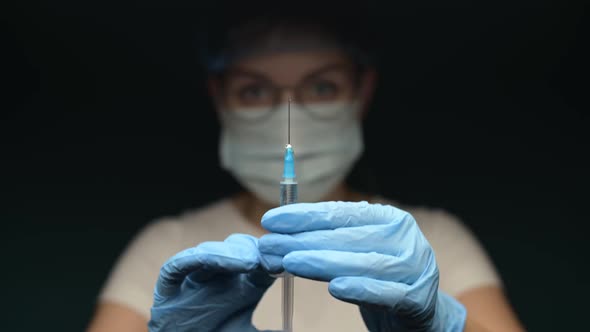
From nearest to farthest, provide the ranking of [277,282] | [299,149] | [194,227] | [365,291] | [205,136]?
[365,291], [277,282], [299,149], [194,227], [205,136]

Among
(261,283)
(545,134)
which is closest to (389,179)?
(545,134)

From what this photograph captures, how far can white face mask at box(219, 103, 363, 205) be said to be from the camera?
5.08 ft

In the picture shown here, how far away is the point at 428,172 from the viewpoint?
2262 millimetres

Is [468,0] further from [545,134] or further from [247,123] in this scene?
[247,123]

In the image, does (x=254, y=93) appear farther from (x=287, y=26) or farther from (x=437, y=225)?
(x=437, y=225)

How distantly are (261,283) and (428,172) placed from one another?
4.52 ft

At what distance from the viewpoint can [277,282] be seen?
4.66 ft

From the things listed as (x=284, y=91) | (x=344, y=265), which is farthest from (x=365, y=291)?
(x=284, y=91)

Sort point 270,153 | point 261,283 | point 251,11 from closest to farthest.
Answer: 1. point 261,283
2. point 270,153
3. point 251,11

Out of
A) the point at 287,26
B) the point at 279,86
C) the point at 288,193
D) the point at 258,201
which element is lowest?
the point at 258,201

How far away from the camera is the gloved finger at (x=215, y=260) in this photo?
0.92 m

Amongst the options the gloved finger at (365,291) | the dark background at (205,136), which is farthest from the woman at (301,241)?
the dark background at (205,136)

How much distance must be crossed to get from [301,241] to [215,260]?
15 cm

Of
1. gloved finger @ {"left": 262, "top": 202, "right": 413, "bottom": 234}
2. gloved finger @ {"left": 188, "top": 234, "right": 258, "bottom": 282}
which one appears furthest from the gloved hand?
gloved finger @ {"left": 262, "top": 202, "right": 413, "bottom": 234}
